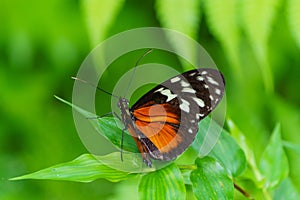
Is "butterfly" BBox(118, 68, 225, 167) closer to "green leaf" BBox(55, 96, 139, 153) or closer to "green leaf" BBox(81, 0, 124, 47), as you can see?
"green leaf" BBox(55, 96, 139, 153)

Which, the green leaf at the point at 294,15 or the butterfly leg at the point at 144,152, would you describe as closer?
the butterfly leg at the point at 144,152

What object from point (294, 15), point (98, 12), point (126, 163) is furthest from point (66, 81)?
point (126, 163)

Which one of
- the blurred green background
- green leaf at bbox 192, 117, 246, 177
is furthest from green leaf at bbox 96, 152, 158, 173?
the blurred green background

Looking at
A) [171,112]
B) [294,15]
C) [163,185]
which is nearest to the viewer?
[163,185]

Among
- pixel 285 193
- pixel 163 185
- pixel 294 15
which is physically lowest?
pixel 285 193

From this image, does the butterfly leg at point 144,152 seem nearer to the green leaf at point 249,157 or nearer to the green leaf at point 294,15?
the green leaf at point 249,157

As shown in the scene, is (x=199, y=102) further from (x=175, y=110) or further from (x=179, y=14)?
(x=179, y=14)

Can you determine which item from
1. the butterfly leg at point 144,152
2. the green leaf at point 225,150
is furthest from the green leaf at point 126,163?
the green leaf at point 225,150
